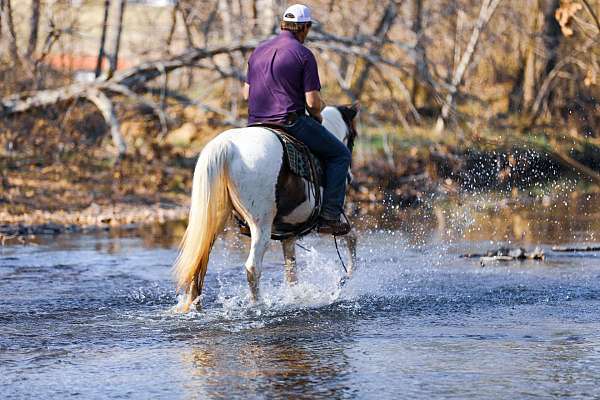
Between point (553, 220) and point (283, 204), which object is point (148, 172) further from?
point (283, 204)

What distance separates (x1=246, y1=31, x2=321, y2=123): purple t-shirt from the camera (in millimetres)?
9367

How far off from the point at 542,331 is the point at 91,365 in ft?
10.1

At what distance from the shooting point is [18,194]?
16.9 metres

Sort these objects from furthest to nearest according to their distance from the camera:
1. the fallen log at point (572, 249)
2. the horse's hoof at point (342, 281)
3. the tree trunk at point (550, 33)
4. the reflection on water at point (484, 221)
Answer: the tree trunk at point (550, 33)
the reflection on water at point (484, 221)
the fallen log at point (572, 249)
the horse's hoof at point (342, 281)

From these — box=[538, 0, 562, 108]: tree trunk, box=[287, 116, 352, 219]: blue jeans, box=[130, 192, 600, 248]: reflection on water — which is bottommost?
box=[130, 192, 600, 248]: reflection on water

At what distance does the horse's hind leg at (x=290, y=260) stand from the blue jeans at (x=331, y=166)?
18.9 inches

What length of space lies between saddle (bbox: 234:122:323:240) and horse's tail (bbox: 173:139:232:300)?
485 mm

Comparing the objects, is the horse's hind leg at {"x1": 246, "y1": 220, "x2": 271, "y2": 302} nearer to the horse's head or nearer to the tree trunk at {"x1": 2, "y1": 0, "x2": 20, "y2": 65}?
the horse's head

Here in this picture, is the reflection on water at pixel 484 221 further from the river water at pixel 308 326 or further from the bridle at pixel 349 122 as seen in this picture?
the bridle at pixel 349 122

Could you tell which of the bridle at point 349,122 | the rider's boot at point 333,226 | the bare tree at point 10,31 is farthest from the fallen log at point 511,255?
the bare tree at point 10,31

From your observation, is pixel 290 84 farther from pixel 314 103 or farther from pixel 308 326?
pixel 308 326

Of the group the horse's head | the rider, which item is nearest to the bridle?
the horse's head

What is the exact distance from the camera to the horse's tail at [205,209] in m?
8.62

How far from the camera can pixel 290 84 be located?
9.41 metres
